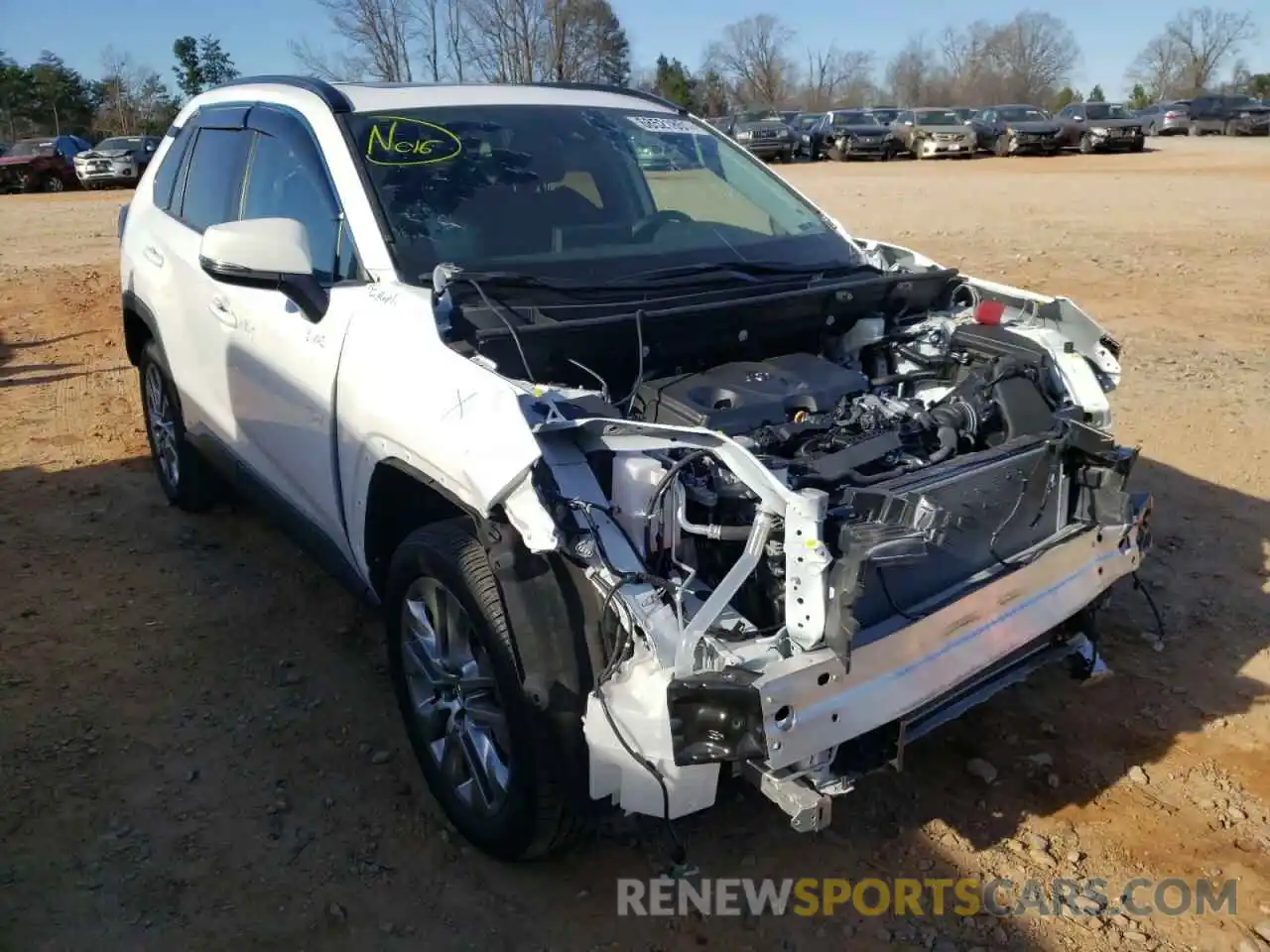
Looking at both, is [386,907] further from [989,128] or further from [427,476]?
[989,128]

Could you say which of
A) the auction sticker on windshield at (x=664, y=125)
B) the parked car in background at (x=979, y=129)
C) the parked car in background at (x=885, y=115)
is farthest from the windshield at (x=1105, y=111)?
the auction sticker on windshield at (x=664, y=125)

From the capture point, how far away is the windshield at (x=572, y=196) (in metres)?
3.55

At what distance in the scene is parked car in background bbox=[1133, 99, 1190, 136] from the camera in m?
42.3

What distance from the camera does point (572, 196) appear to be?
393cm

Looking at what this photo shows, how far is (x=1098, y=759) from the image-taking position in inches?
139

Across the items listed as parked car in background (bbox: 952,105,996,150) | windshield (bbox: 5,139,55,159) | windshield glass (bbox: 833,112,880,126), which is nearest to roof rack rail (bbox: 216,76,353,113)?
windshield (bbox: 5,139,55,159)

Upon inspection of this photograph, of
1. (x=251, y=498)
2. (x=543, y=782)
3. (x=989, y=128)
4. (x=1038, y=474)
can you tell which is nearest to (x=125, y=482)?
(x=251, y=498)

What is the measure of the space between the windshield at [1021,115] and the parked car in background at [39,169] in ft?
89.4

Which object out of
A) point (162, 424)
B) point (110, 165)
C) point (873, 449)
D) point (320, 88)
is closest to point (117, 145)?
point (110, 165)

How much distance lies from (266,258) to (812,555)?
1.95 meters

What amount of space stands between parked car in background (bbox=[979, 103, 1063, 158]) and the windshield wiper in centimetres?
3122

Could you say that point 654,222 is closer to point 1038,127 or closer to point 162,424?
point 162,424

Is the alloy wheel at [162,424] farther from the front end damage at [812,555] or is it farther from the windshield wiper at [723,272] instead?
the front end damage at [812,555]

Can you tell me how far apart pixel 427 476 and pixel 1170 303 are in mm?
8964
